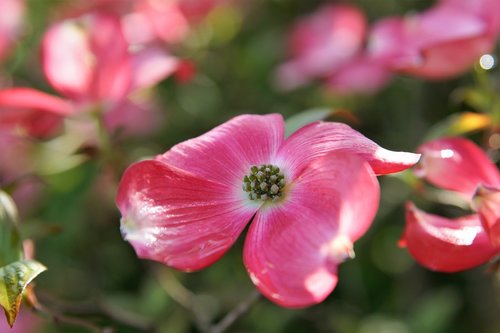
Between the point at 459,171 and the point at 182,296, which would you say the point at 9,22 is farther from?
the point at 459,171

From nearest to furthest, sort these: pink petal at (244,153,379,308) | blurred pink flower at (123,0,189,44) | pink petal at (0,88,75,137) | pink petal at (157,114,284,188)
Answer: pink petal at (244,153,379,308), pink petal at (157,114,284,188), pink petal at (0,88,75,137), blurred pink flower at (123,0,189,44)

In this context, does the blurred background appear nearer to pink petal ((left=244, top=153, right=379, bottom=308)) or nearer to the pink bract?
the pink bract

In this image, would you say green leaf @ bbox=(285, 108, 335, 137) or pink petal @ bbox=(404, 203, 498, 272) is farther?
green leaf @ bbox=(285, 108, 335, 137)

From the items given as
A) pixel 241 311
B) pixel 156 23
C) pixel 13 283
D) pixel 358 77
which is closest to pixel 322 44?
pixel 358 77

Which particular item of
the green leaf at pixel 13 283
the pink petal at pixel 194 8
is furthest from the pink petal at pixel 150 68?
the pink petal at pixel 194 8

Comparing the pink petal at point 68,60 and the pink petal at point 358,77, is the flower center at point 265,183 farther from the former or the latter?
the pink petal at point 358,77

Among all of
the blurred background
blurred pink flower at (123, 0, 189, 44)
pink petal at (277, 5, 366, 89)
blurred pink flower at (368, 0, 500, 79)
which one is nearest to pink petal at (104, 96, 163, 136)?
the blurred background

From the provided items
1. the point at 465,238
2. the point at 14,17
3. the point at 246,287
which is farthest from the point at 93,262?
the point at 465,238
